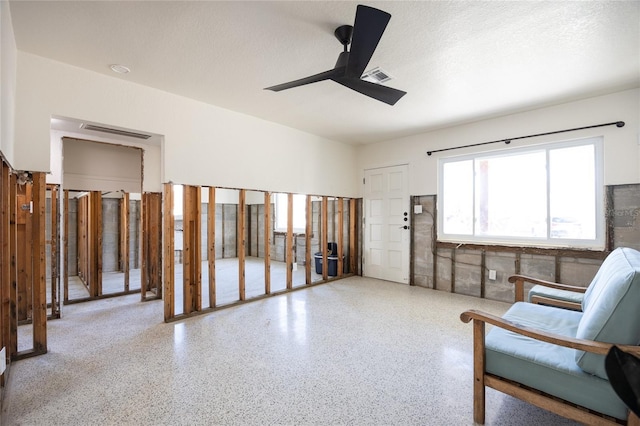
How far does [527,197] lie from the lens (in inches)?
158

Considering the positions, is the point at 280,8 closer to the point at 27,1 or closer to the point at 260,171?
the point at 27,1

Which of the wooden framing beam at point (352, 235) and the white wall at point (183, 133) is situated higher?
the white wall at point (183, 133)

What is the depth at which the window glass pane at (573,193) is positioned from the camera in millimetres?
3577

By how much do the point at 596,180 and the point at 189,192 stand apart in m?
5.03

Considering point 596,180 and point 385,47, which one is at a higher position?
point 385,47

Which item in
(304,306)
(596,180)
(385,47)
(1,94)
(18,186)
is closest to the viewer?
Result: (1,94)

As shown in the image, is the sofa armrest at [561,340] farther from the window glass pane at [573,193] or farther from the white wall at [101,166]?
the white wall at [101,166]

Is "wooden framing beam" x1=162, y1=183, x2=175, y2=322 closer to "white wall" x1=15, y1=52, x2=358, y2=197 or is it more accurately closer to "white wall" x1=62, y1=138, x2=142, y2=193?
"white wall" x1=15, y1=52, x2=358, y2=197

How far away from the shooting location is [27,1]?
1.95 metres

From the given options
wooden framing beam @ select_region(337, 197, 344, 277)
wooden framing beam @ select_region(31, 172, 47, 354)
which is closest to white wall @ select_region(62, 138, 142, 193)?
wooden framing beam @ select_region(31, 172, 47, 354)

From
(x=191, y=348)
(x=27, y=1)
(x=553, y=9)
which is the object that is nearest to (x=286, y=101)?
(x=27, y=1)

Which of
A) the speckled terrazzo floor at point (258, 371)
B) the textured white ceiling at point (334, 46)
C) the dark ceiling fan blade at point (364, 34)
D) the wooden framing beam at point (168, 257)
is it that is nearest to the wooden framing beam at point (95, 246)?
the speckled terrazzo floor at point (258, 371)

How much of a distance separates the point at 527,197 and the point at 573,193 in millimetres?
485

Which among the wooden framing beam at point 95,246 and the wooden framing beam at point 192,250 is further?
the wooden framing beam at point 95,246
